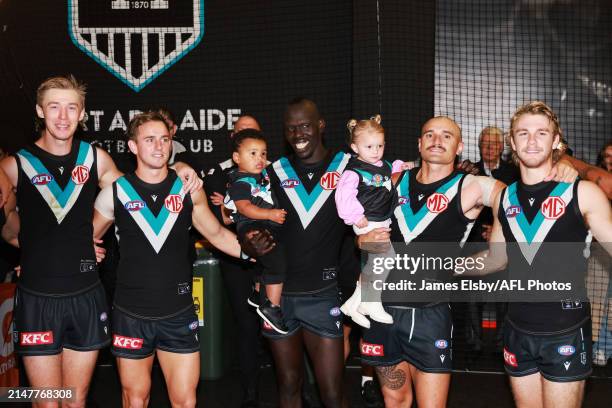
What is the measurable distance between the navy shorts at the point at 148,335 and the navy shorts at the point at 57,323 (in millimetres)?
178

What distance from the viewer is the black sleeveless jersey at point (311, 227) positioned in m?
3.80

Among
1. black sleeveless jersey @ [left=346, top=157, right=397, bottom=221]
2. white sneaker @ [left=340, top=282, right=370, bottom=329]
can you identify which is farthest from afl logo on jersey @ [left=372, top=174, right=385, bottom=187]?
white sneaker @ [left=340, top=282, right=370, bottom=329]

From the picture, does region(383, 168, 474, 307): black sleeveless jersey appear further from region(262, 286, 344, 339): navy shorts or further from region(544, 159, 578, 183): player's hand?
region(544, 159, 578, 183): player's hand

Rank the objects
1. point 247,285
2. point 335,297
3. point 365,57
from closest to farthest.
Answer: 1. point 335,297
2. point 247,285
3. point 365,57

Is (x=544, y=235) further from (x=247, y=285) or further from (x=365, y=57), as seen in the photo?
(x=365, y=57)

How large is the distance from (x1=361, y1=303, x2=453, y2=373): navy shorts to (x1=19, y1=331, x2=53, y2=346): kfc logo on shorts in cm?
163

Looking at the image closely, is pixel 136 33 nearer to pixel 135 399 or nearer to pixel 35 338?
pixel 35 338

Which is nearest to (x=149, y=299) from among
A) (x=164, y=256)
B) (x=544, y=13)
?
(x=164, y=256)

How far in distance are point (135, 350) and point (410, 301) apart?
4.59 ft

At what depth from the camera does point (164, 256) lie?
143 inches

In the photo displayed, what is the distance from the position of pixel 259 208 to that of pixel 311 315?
0.62m

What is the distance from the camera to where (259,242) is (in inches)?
145

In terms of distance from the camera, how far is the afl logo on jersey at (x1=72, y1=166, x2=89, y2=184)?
148 inches

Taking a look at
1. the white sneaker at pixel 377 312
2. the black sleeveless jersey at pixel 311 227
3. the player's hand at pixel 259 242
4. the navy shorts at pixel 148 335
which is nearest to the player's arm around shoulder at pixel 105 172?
the navy shorts at pixel 148 335
